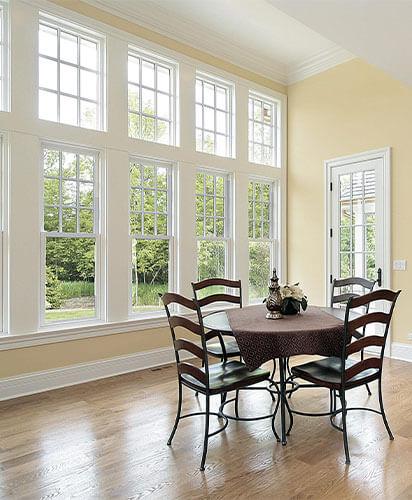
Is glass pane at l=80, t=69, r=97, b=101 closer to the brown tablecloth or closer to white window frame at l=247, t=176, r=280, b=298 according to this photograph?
white window frame at l=247, t=176, r=280, b=298

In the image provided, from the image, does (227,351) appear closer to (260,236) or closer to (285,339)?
(285,339)

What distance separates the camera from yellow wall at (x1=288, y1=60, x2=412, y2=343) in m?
4.96

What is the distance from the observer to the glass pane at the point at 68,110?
4.18m

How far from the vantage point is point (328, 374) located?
2779mm

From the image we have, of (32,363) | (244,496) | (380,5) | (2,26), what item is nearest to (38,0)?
(2,26)

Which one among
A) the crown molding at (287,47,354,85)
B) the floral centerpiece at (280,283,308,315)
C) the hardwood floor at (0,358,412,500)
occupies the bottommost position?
the hardwood floor at (0,358,412,500)

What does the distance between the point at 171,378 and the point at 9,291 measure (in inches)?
A: 68.9

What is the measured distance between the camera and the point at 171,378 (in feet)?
14.0

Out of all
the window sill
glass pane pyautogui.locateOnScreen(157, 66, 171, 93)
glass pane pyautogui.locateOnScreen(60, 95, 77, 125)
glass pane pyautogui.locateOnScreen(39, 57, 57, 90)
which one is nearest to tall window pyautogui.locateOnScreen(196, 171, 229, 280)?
the window sill

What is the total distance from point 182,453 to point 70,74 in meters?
3.62

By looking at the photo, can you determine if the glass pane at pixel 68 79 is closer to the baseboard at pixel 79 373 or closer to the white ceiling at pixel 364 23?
the white ceiling at pixel 364 23

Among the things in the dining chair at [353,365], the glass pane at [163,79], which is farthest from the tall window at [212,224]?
the dining chair at [353,365]

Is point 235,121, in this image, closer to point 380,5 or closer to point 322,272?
point 322,272

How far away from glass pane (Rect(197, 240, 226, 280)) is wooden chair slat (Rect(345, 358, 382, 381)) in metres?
2.82
